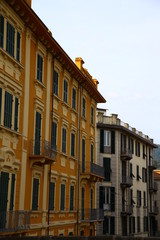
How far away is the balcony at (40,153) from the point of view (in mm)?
19359

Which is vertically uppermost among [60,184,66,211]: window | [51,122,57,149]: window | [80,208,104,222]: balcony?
[51,122,57,149]: window

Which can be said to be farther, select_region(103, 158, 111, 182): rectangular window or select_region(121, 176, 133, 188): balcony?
select_region(121, 176, 133, 188): balcony

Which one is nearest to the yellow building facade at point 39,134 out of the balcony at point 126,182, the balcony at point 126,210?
the balcony at point 126,210

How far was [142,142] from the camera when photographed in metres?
55.0

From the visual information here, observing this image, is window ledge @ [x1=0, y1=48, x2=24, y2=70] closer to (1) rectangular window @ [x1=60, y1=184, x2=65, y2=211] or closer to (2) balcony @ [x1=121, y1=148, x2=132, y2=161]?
(1) rectangular window @ [x1=60, y1=184, x2=65, y2=211]

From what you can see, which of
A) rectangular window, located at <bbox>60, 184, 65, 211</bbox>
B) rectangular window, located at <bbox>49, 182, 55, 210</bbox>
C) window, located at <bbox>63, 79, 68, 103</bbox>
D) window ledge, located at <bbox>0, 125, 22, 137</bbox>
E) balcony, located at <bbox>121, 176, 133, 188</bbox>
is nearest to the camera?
window ledge, located at <bbox>0, 125, 22, 137</bbox>

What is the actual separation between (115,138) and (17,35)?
3000 cm

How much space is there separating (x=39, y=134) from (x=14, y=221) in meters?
5.60

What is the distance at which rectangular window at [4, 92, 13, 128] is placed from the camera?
55.4 feet

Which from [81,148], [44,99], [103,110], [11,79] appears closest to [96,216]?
[81,148]

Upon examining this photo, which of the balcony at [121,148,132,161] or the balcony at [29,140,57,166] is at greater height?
the balcony at [121,148,132,161]

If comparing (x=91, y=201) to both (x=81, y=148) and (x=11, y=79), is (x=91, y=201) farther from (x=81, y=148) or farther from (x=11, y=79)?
(x=11, y=79)

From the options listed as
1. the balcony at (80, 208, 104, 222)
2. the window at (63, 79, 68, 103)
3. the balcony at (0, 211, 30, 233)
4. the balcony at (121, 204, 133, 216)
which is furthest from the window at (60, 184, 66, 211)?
Answer: the balcony at (121, 204, 133, 216)

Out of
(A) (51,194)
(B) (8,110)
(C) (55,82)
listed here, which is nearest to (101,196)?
(A) (51,194)
